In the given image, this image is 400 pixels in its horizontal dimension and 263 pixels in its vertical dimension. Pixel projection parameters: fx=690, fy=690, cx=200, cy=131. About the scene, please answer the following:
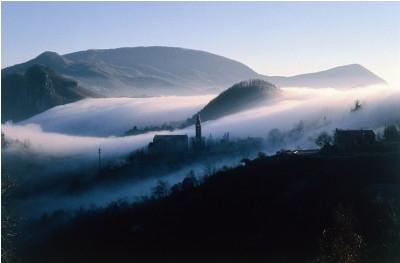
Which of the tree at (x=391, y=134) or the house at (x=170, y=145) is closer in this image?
the tree at (x=391, y=134)

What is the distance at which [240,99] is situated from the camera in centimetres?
18400

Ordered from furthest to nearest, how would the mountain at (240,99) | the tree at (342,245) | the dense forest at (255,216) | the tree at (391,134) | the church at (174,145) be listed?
the mountain at (240,99) → the church at (174,145) → the tree at (391,134) → the dense forest at (255,216) → the tree at (342,245)

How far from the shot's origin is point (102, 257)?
58344mm

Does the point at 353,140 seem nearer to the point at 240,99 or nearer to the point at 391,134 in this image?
the point at 391,134

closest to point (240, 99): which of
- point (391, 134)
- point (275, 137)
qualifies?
point (275, 137)

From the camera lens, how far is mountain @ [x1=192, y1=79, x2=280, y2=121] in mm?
179750

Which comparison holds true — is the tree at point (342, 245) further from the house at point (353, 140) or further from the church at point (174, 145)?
the church at point (174, 145)

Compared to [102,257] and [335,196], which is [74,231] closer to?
[102,257]

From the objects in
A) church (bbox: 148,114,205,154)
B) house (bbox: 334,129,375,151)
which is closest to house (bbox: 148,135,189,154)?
church (bbox: 148,114,205,154)

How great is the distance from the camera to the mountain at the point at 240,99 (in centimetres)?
17975

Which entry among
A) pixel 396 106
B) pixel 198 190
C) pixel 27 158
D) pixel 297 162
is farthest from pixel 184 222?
pixel 27 158

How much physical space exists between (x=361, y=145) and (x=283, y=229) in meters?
16.1

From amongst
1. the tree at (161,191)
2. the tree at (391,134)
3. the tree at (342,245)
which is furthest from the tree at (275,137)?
the tree at (342,245)

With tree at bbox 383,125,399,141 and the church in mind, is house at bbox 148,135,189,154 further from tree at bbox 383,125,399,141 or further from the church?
tree at bbox 383,125,399,141
